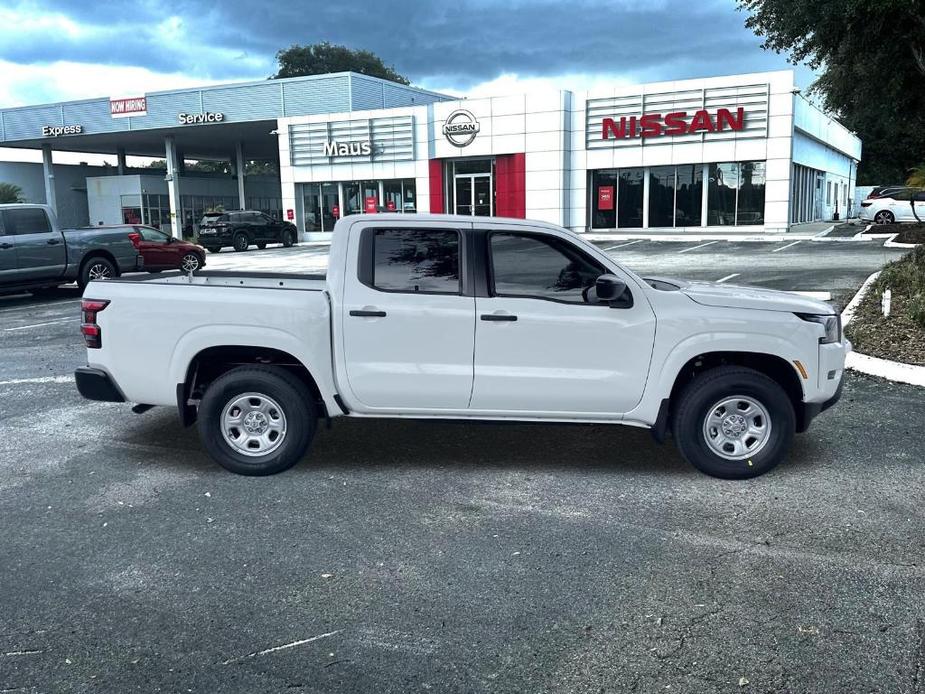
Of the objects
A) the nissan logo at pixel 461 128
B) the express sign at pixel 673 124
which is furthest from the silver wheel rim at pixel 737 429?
the nissan logo at pixel 461 128

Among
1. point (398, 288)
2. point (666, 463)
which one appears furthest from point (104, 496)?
point (666, 463)

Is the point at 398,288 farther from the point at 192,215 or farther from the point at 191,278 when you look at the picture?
the point at 192,215

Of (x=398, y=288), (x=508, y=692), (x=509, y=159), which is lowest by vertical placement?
(x=508, y=692)

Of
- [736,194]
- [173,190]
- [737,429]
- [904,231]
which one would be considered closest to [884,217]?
[904,231]

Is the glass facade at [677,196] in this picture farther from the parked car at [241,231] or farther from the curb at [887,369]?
the curb at [887,369]

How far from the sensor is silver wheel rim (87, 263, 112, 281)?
17.5 meters

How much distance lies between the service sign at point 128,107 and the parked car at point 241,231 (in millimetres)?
14664

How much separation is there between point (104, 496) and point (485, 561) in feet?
8.73

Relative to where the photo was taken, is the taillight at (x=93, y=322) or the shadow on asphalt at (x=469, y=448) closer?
the taillight at (x=93, y=322)

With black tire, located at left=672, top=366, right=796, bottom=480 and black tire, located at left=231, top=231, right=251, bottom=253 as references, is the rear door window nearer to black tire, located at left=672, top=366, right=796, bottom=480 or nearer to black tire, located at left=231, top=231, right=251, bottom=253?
black tire, located at left=672, top=366, right=796, bottom=480

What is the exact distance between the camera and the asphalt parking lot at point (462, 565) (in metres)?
3.34

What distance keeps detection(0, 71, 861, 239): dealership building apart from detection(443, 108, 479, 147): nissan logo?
0.06 meters

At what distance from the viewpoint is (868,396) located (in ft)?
25.5

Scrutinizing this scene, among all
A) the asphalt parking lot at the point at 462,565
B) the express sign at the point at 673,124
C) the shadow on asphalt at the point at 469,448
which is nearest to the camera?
the asphalt parking lot at the point at 462,565
